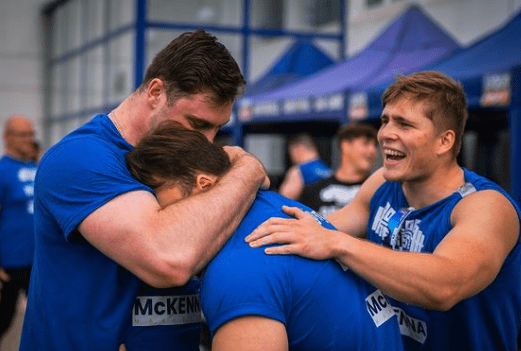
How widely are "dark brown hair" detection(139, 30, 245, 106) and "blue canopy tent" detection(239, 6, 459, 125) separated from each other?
5.00m

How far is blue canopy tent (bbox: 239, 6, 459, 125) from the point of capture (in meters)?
7.55

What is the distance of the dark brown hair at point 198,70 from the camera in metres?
2.19

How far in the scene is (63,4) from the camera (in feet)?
64.4

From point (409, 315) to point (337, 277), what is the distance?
0.83m

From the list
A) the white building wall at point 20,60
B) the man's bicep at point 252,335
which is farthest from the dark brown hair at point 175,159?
the white building wall at point 20,60

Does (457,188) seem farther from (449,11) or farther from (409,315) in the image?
(449,11)

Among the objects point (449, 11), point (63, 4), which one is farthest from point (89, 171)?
point (63, 4)

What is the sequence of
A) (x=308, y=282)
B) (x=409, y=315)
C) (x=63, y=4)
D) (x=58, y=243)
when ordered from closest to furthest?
(x=308, y=282) < (x=58, y=243) < (x=409, y=315) < (x=63, y=4)

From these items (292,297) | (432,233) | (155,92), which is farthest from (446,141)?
(292,297)

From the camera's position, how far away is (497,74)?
17.0 ft

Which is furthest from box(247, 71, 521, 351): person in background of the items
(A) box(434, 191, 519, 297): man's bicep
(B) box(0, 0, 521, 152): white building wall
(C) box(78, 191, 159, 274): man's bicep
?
(B) box(0, 0, 521, 152): white building wall

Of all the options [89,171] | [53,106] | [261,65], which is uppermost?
[89,171]

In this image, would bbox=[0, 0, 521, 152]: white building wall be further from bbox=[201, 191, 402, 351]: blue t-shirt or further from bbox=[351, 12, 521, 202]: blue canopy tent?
bbox=[201, 191, 402, 351]: blue t-shirt

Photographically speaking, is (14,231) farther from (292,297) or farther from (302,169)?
(292,297)
